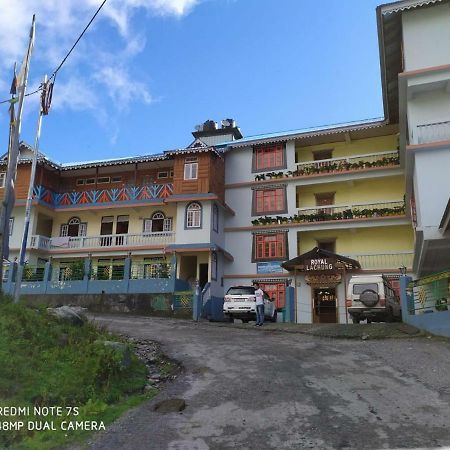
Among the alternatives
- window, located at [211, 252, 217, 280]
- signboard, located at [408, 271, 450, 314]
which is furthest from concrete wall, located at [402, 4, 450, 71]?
window, located at [211, 252, 217, 280]

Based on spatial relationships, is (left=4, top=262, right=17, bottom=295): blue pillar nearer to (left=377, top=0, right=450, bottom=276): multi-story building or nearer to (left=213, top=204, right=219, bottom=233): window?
(left=213, top=204, right=219, bottom=233): window

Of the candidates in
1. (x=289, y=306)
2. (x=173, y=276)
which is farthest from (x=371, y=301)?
(x=173, y=276)

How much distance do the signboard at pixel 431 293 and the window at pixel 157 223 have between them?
1740 cm

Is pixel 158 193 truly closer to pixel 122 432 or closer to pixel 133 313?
pixel 133 313

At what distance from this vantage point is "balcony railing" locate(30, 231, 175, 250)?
94.5 ft

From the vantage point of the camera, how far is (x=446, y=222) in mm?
14727

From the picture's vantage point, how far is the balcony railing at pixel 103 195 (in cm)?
2972

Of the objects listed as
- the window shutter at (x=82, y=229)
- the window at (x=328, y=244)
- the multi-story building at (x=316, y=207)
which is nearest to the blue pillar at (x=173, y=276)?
the multi-story building at (x=316, y=207)

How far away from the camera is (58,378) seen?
7227 mm

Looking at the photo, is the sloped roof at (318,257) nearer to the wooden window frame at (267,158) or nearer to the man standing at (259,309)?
the man standing at (259,309)

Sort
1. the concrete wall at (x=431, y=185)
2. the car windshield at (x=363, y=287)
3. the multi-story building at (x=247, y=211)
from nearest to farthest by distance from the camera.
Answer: the concrete wall at (x=431, y=185) < the car windshield at (x=363, y=287) < the multi-story building at (x=247, y=211)

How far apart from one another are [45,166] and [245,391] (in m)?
27.2

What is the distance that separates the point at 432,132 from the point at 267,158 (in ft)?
43.6

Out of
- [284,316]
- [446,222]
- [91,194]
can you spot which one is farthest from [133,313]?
[446,222]
